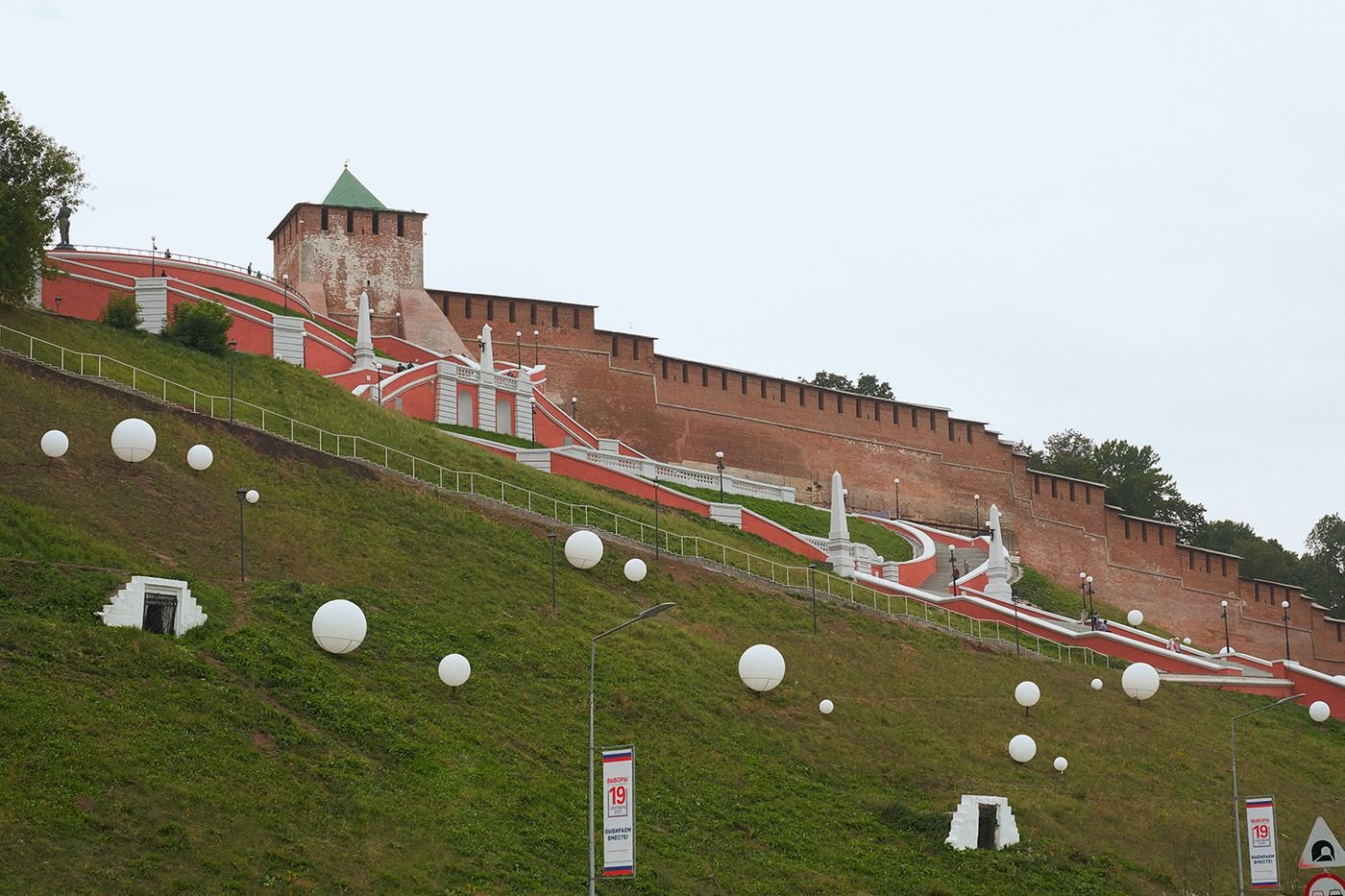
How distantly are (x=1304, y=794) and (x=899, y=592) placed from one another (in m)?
11.9

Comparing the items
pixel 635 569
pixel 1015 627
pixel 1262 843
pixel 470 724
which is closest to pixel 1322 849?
pixel 1262 843

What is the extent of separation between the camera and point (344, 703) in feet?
85.5

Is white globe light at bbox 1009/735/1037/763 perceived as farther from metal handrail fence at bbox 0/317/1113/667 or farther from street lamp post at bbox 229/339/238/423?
street lamp post at bbox 229/339/238/423

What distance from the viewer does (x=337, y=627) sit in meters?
27.5

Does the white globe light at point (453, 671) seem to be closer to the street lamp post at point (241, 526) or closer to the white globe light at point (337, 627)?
the white globe light at point (337, 627)

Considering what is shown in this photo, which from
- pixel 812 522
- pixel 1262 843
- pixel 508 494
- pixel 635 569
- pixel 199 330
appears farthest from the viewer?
pixel 812 522

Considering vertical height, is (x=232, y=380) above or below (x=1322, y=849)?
above

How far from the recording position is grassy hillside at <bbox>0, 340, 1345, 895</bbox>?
22141 mm

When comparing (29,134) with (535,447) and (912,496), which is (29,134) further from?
(912,496)

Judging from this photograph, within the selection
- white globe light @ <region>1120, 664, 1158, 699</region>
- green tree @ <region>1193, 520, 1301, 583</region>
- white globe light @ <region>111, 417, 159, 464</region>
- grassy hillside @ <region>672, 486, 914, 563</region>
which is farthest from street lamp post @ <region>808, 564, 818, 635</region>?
green tree @ <region>1193, 520, 1301, 583</region>

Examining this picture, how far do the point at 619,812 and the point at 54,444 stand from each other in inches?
559

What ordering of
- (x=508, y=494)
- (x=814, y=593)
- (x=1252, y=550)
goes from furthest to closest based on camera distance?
(x=1252, y=550)
(x=508, y=494)
(x=814, y=593)

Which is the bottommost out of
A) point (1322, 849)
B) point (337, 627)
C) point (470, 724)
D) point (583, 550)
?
point (1322, 849)

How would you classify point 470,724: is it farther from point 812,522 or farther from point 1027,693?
point 812,522
